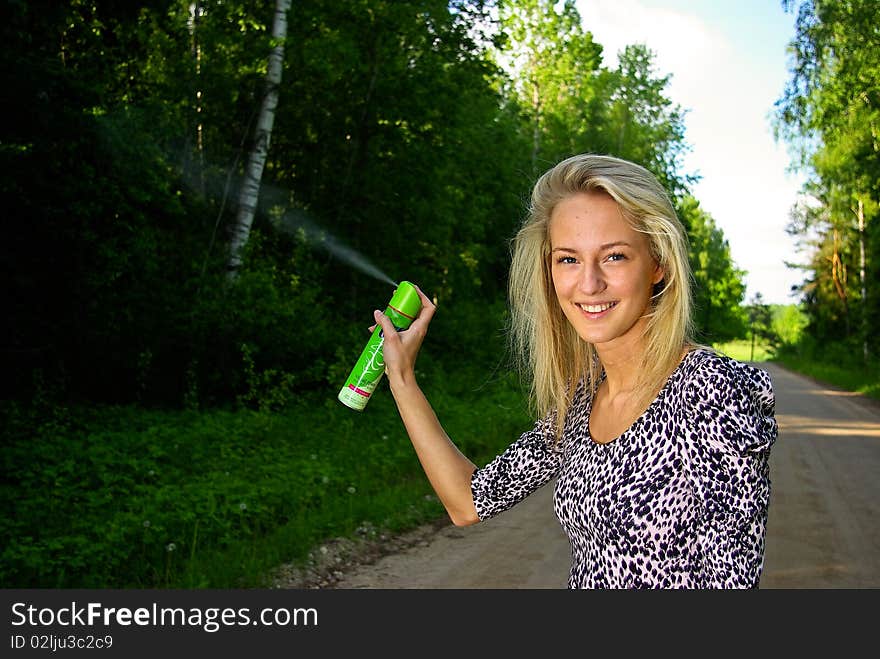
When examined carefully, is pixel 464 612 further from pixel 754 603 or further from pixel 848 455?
pixel 848 455

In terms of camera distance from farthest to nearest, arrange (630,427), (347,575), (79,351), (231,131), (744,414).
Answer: (231,131), (79,351), (347,575), (630,427), (744,414)

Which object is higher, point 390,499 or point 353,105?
point 353,105

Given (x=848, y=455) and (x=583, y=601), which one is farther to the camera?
(x=848, y=455)

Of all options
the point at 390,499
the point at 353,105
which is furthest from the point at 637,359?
the point at 353,105

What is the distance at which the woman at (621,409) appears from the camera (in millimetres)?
2016

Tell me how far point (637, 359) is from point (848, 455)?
11.8 metres

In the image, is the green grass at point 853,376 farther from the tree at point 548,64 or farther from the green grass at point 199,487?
the green grass at point 199,487

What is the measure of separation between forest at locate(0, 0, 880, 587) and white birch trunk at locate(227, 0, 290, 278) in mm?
37

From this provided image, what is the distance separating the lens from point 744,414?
6.58 feet

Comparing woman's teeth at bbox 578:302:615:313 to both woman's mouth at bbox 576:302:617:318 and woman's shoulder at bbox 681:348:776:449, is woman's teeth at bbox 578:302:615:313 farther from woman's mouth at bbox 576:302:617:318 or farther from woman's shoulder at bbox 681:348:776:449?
woman's shoulder at bbox 681:348:776:449

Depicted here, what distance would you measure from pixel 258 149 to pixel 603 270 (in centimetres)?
1295

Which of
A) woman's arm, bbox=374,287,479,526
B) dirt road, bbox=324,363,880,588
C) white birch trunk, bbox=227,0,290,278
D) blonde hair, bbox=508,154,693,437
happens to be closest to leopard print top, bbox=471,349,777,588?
blonde hair, bbox=508,154,693,437

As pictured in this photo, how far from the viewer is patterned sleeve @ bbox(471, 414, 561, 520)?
8.63 ft

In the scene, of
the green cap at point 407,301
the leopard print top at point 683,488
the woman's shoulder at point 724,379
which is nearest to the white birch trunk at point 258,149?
the green cap at point 407,301
